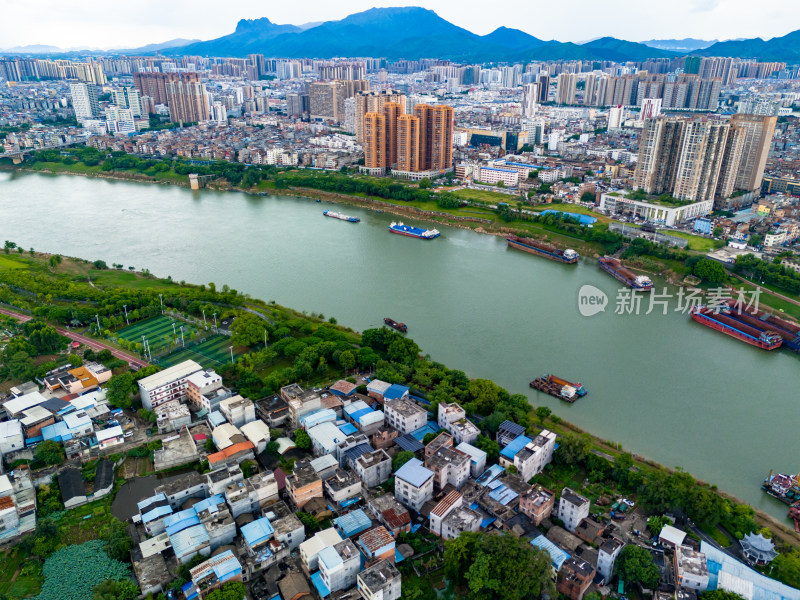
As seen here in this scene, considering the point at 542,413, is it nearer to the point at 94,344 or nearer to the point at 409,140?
the point at 94,344

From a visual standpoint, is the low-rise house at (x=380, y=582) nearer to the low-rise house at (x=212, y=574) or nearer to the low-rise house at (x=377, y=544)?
the low-rise house at (x=377, y=544)

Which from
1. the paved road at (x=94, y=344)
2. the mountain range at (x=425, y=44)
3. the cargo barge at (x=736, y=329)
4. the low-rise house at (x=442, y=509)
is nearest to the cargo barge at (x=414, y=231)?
the cargo barge at (x=736, y=329)

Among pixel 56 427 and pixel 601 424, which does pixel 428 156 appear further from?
pixel 56 427

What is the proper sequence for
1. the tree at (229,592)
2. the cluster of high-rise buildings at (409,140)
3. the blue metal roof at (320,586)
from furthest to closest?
the cluster of high-rise buildings at (409,140) → the blue metal roof at (320,586) → the tree at (229,592)

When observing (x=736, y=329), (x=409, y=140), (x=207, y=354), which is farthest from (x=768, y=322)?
(x=409, y=140)

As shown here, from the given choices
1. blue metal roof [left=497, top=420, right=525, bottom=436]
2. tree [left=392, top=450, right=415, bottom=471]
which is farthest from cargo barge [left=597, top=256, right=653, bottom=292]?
tree [left=392, top=450, right=415, bottom=471]

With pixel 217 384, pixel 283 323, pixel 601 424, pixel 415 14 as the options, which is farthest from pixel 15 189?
pixel 415 14
